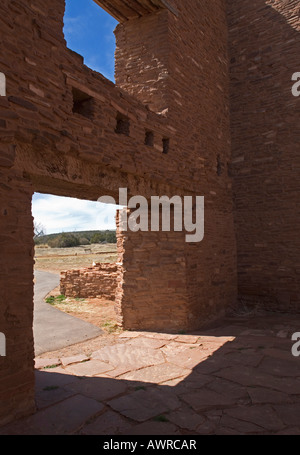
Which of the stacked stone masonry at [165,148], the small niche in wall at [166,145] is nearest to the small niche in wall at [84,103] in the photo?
the stacked stone masonry at [165,148]

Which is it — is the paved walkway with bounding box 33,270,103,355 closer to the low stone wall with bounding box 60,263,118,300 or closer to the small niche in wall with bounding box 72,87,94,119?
the low stone wall with bounding box 60,263,118,300

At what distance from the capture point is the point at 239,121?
8562 mm

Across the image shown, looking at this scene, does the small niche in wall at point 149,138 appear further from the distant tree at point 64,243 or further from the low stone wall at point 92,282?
the distant tree at point 64,243

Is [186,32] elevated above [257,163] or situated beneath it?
elevated above

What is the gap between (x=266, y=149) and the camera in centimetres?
818

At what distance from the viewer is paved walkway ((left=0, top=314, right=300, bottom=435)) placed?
9.45ft

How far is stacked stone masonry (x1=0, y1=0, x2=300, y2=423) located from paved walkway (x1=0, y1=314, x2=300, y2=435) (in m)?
0.52

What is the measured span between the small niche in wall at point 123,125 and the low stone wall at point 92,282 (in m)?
5.62

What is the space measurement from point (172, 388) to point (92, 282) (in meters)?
6.72

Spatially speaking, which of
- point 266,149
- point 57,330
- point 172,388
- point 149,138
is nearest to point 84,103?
point 149,138

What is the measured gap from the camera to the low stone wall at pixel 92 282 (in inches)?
386
